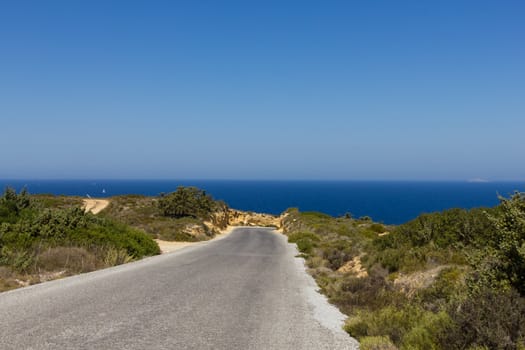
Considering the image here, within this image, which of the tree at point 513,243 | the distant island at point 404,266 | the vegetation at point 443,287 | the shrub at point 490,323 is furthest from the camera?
the tree at point 513,243

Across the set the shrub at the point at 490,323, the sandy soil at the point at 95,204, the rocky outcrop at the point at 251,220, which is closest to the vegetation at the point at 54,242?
the shrub at the point at 490,323

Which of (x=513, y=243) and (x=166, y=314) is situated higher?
(x=513, y=243)

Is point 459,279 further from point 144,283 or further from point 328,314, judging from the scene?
point 144,283

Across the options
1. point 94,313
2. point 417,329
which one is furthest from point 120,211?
point 417,329

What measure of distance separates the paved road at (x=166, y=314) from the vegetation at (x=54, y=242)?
151cm

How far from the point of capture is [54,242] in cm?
1673

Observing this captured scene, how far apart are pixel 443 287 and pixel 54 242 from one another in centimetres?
1409

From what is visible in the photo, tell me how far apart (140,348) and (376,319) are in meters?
4.71

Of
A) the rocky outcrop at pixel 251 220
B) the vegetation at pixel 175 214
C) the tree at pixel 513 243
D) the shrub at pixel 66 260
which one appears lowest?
the rocky outcrop at pixel 251 220

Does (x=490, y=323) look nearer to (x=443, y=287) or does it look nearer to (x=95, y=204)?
(x=443, y=287)

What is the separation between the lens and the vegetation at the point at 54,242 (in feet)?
46.0

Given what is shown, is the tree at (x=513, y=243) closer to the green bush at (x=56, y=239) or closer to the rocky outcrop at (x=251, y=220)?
the green bush at (x=56, y=239)

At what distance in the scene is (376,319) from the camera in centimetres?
877

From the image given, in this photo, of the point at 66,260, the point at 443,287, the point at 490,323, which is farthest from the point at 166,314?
the point at 66,260
